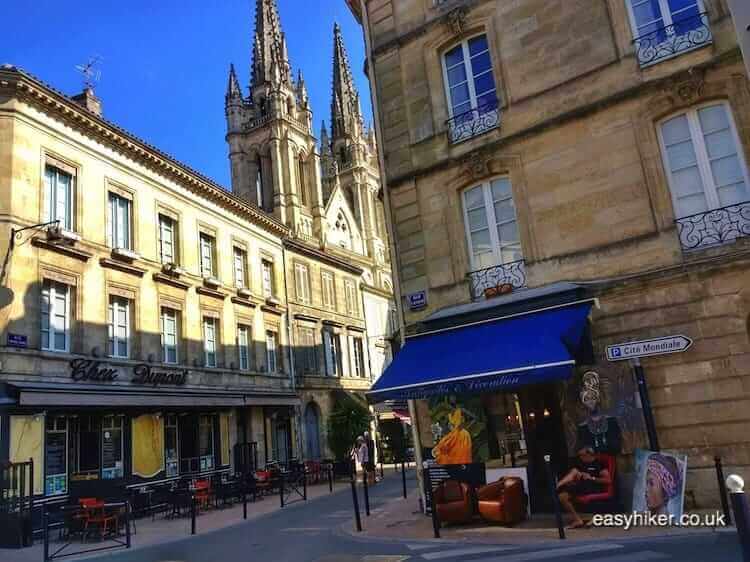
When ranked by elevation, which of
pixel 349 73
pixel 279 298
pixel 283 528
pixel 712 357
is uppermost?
pixel 349 73

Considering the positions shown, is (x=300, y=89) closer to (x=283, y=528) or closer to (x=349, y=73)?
(x=349, y=73)

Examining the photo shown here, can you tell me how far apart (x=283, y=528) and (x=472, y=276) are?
6069 millimetres

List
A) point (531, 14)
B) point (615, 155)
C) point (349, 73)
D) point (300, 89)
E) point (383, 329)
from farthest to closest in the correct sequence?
point (349, 73), point (300, 89), point (383, 329), point (531, 14), point (615, 155)

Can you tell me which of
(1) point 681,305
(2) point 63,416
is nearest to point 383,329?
(2) point 63,416

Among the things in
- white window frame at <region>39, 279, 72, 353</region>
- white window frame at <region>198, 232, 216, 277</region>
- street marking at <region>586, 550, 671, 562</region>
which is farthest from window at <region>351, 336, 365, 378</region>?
street marking at <region>586, 550, 671, 562</region>

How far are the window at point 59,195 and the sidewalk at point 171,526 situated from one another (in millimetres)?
8017

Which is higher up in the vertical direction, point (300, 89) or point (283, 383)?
point (300, 89)

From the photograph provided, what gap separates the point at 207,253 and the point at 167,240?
7.37ft

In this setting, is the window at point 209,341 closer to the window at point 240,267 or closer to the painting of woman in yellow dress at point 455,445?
the window at point 240,267

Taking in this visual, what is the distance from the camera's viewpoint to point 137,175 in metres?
20.3

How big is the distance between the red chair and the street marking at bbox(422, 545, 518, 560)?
1.66m

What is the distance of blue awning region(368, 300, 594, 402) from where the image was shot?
8.99 metres

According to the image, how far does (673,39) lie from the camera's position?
998 cm

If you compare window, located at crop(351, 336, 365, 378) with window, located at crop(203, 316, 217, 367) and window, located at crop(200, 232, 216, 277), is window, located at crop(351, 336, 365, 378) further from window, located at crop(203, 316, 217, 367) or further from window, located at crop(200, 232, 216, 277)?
window, located at crop(200, 232, 216, 277)
